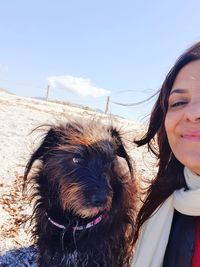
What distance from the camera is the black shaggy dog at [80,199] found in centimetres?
377

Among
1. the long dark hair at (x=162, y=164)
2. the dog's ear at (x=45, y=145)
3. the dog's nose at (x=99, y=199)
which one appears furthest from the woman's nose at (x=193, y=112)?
the dog's ear at (x=45, y=145)

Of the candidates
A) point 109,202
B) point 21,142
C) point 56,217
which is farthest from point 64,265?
point 21,142

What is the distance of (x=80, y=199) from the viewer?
370 centimetres

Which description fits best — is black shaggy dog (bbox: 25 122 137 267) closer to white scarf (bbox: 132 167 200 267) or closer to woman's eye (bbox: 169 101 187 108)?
white scarf (bbox: 132 167 200 267)

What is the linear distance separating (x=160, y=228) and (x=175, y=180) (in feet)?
1.39

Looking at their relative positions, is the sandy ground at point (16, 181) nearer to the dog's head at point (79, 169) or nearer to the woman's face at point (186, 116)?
the dog's head at point (79, 169)

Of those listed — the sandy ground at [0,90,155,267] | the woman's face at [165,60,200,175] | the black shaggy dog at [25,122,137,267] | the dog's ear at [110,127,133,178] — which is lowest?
the sandy ground at [0,90,155,267]

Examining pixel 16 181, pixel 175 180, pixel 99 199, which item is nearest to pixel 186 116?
pixel 175 180

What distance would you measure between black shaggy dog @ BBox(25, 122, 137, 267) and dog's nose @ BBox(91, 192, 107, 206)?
23 mm

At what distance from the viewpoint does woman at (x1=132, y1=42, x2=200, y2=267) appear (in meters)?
2.82

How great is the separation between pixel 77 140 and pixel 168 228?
1.23 metres

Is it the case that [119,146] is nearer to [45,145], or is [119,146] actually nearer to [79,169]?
[79,169]

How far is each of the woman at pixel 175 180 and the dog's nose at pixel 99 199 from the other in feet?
1.22

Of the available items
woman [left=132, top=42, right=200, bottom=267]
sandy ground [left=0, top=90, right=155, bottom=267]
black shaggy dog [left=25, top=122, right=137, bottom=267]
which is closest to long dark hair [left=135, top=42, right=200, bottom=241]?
woman [left=132, top=42, right=200, bottom=267]
